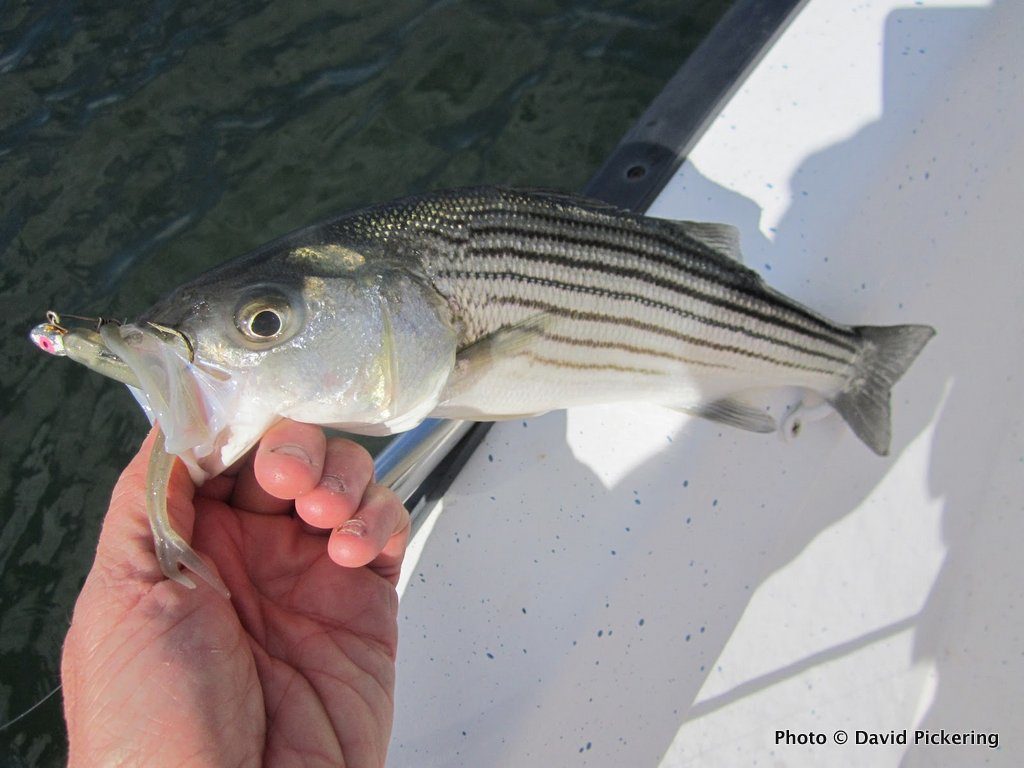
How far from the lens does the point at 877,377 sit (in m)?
2.63

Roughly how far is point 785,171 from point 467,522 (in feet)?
5.28

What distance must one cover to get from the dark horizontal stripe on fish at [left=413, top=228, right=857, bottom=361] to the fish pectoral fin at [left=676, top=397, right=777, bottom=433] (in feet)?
0.87

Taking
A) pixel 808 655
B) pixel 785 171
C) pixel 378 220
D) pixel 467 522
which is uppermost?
pixel 378 220

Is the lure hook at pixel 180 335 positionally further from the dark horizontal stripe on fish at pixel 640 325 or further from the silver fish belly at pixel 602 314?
the dark horizontal stripe on fish at pixel 640 325

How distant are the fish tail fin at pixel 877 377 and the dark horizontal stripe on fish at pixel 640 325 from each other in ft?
0.42

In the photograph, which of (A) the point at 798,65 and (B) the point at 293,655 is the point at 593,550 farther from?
(A) the point at 798,65

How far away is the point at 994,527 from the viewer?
3.37m

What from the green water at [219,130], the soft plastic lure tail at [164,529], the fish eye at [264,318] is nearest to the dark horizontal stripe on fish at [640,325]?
the fish eye at [264,318]

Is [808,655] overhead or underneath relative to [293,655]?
underneath

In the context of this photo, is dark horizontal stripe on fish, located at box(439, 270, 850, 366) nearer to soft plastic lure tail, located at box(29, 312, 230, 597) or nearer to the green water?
soft plastic lure tail, located at box(29, 312, 230, 597)

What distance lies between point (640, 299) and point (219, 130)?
4097 mm

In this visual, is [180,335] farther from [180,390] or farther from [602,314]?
[602,314]

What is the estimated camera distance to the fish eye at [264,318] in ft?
5.81

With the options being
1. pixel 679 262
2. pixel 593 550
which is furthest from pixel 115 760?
pixel 679 262
